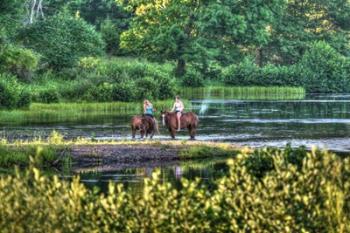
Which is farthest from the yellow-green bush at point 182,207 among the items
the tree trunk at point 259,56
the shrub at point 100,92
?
the tree trunk at point 259,56

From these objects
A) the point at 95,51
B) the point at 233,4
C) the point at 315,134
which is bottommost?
the point at 315,134

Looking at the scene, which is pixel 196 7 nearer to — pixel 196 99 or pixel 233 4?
pixel 233 4

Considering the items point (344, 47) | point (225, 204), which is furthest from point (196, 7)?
point (225, 204)

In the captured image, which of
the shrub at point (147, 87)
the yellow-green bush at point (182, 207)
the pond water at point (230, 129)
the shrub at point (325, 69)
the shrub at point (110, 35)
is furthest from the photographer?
the shrub at point (110, 35)

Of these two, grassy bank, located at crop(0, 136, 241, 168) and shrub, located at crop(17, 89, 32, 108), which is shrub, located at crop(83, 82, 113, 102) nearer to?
shrub, located at crop(17, 89, 32, 108)

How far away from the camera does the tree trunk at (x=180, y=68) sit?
94.7 meters

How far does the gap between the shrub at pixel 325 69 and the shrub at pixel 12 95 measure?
49792mm

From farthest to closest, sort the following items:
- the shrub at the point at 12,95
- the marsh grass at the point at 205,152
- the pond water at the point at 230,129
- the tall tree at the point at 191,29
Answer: the tall tree at the point at 191,29
the shrub at the point at 12,95
the marsh grass at the point at 205,152
the pond water at the point at 230,129

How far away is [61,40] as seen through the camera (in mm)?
77312

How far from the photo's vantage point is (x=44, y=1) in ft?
346

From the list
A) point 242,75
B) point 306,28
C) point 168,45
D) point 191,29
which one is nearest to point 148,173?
point 242,75

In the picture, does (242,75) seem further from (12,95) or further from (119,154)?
(119,154)

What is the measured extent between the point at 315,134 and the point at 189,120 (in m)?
7.41

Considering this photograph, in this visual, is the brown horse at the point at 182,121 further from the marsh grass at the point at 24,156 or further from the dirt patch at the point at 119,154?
the marsh grass at the point at 24,156
